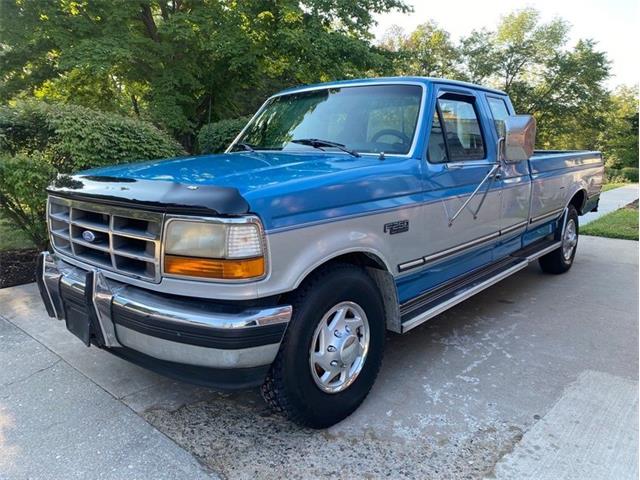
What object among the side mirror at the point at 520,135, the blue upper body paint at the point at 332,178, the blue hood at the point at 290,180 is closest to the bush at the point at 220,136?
the blue upper body paint at the point at 332,178

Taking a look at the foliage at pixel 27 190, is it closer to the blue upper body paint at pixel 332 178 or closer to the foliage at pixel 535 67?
the blue upper body paint at pixel 332 178

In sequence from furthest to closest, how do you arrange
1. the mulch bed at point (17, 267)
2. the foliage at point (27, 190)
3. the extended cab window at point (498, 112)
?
the mulch bed at point (17, 267) < the foliage at point (27, 190) < the extended cab window at point (498, 112)

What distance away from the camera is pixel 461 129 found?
3742 millimetres

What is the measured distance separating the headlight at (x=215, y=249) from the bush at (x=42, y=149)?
11.3 feet

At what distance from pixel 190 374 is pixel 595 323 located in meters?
3.73

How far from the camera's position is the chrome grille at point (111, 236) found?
230cm

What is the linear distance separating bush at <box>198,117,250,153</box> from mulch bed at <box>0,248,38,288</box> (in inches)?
126

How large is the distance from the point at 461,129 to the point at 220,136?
5.25 metres

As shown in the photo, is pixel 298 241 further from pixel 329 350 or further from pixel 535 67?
pixel 535 67

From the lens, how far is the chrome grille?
2.30m

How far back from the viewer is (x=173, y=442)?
250cm

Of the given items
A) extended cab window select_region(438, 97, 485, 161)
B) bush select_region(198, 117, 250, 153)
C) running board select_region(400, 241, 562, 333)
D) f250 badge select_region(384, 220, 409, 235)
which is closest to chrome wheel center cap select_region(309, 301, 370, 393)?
running board select_region(400, 241, 562, 333)

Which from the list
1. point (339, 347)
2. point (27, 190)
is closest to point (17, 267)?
point (27, 190)

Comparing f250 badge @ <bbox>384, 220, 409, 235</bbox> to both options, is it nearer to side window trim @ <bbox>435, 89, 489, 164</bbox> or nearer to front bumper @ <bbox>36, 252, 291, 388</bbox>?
side window trim @ <bbox>435, 89, 489, 164</bbox>
